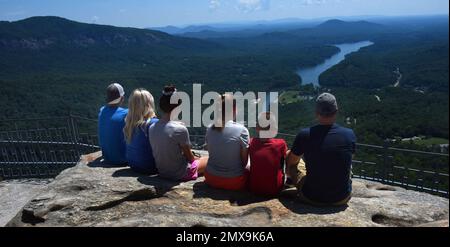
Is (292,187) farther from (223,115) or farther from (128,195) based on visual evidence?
(128,195)

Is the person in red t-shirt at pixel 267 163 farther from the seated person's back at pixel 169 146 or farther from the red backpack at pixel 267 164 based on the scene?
the seated person's back at pixel 169 146

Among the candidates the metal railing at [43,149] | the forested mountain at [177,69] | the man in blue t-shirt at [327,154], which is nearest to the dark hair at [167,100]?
the man in blue t-shirt at [327,154]

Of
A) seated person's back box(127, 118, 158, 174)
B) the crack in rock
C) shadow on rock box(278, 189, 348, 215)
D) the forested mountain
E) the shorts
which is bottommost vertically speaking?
the forested mountain

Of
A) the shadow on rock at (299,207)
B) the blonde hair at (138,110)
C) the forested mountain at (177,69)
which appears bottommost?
the forested mountain at (177,69)

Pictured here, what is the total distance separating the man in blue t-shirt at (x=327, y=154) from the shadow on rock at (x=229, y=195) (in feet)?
2.21

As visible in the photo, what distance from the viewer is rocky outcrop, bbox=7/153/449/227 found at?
4.35m

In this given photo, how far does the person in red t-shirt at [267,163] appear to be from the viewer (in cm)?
478

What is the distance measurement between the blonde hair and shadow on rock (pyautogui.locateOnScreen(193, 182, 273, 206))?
118 centimetres

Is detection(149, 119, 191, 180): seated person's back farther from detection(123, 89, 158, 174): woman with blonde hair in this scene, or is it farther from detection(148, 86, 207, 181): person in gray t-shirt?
detection(123, 89, 158, 174): woman with blonde hair

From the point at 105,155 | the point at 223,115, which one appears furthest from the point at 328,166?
the point at 105,155

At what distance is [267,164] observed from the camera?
4.81m

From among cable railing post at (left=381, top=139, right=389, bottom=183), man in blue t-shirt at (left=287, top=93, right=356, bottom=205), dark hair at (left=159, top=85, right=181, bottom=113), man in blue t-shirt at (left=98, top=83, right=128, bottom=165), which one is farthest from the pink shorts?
cable railing post at (left=381, top=139, right=389, bottom=183)
